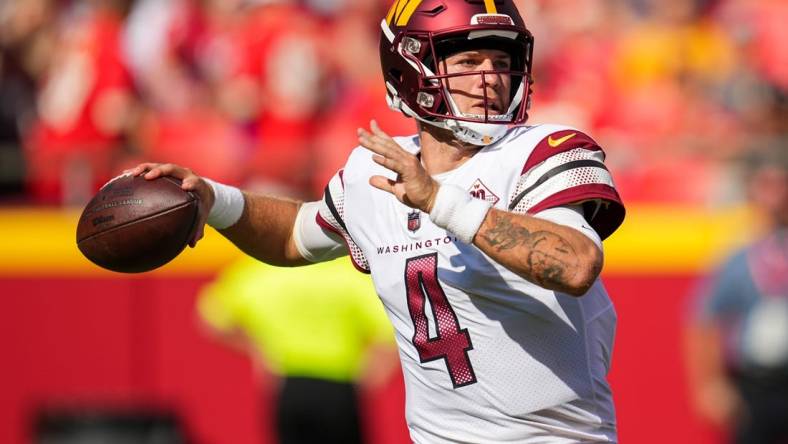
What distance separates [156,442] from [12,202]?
1612mm

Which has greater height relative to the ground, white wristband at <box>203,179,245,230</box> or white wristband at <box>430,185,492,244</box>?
white wristband at <box>430,185,492,244</box>

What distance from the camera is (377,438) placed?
7.88m

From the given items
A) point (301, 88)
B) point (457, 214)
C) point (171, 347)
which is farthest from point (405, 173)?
point (171, 347)

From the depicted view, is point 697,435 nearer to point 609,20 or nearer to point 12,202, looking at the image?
point 609,20

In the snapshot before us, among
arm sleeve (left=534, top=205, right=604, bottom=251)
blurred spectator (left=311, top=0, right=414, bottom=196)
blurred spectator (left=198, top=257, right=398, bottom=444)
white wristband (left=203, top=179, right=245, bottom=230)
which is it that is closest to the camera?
arm sleeve (left=534, top=205, right=604, bottom=251)

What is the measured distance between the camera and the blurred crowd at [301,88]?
24.4 feet

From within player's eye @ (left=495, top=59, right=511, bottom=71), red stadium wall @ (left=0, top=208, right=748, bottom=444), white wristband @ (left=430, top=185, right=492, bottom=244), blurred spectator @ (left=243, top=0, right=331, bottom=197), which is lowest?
red stadium wall @ (left=0, top=208, right=748, bottom=444)

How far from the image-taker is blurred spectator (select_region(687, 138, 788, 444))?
7.06m

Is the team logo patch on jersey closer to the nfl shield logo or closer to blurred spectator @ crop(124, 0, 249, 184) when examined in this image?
the nfl shield logo

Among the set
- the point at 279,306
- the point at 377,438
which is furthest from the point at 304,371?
the point at 377,438

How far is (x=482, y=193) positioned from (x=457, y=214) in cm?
30

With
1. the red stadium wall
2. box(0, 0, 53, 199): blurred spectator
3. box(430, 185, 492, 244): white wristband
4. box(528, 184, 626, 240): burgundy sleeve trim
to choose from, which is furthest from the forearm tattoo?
box(0, 0, 53, 199): blurred spectator

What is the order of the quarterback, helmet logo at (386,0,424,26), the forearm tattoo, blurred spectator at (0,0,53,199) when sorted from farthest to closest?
blurred spectator at (0,0,53,199) < helmet logo at (386,0,424,26) < the quarterback < the forearm tattoo

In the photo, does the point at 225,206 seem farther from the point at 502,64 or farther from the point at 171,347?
the point at 171,347
